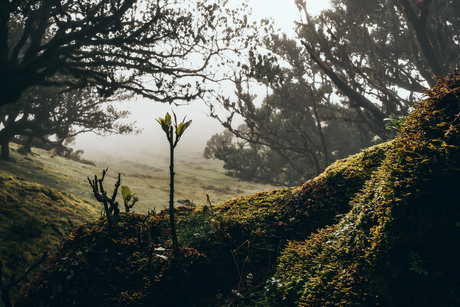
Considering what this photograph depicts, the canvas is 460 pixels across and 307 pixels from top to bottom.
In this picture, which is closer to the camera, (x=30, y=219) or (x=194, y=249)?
(x=194, y=249)

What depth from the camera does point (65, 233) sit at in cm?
725

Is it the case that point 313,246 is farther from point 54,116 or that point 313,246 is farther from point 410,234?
point 54,116

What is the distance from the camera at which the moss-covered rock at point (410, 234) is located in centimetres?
183

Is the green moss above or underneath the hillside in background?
underneath

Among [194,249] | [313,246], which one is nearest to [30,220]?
[194,249]

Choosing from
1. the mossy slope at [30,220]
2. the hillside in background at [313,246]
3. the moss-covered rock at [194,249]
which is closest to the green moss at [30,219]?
the mossy slope at [30,220]

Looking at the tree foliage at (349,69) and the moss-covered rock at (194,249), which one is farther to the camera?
the tree foliage at (349,69)

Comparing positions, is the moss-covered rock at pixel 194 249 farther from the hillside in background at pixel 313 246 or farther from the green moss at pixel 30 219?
the green moss at pixel 30 219

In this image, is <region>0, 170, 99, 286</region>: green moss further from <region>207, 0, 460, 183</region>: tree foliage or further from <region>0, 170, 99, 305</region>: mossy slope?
<region>207, 0, 460, 183</region>: tree foliage

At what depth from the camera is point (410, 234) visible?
192cm

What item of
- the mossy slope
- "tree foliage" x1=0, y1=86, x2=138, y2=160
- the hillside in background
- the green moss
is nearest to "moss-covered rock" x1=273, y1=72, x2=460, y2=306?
the hillside in background

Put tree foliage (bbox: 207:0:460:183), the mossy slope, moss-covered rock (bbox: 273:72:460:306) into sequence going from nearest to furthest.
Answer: moss-covered rock (bbox: 273:72:460:306)
the mossy slope
tree foliage (bbox: 207:0:460:183)

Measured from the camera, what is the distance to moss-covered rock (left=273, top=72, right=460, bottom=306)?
183 centimetres

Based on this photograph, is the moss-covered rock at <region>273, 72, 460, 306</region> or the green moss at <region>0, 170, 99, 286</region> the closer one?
the moss-covered rock at <region>273, 72, 460, 306</region>
